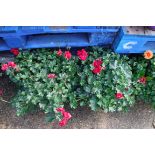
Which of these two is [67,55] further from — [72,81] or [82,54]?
[72,81]

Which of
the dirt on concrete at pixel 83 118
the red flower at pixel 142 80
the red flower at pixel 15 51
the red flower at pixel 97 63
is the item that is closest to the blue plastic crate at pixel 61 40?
the red flower at pixel 15 51

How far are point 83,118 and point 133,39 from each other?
858 millimetres

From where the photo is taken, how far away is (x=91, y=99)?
2.70 meters

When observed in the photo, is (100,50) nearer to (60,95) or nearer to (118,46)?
(118,46)

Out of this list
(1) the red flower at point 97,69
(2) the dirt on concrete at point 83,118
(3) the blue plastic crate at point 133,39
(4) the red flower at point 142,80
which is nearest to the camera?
(3) the blue plastic crate at point 133,39

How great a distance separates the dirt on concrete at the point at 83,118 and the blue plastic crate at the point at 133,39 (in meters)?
0.60

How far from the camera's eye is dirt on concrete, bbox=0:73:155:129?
290cm

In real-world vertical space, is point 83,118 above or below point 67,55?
below

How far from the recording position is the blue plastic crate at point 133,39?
8.07 ft

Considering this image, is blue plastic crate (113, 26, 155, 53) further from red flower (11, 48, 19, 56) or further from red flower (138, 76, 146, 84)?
red flower (11, 48, 19, 56)

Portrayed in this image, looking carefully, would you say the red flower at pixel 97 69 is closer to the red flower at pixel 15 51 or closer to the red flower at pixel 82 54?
the red flower at pixel 82 54

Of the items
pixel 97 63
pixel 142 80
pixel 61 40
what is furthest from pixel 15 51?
pixel 142 80

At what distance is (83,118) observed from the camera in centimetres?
294

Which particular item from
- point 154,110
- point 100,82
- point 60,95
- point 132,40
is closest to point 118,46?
point 132,40
